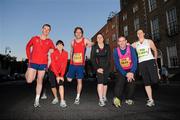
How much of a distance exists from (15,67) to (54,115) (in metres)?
74.0

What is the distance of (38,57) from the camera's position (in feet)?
20.5

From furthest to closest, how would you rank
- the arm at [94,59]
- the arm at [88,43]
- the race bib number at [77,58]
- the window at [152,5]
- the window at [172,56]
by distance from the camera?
the window at [152,5], the window at [172,56], the arm at [88,43], the race bib number at [77,58], the arm at [94,59]

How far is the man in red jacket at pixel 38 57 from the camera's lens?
6199 millimetres

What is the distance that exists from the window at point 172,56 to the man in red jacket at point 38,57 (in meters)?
18.9

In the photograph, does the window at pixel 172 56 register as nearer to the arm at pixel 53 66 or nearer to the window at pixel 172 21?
the window at pixel 172 21

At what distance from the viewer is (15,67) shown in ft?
246

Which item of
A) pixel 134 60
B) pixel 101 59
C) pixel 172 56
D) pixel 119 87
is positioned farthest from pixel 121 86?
pixel 172 56

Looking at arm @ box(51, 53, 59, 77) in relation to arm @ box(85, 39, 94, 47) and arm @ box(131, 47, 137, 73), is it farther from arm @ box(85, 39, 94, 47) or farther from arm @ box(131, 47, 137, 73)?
arm @ box(131, 47, 137, 73)

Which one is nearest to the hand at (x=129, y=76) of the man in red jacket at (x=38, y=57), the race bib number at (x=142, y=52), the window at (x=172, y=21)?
the race bib number at (x=142, y=52)

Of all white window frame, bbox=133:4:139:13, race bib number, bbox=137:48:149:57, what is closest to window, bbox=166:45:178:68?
white window frame, bbox=133:4:139:13

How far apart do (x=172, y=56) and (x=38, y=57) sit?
1969cm

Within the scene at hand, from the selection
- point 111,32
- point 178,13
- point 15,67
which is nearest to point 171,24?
point 178,13

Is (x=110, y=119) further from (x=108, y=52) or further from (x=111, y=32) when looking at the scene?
(x=111, y=32)

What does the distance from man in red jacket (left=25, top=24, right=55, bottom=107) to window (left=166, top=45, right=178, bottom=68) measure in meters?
18.9
